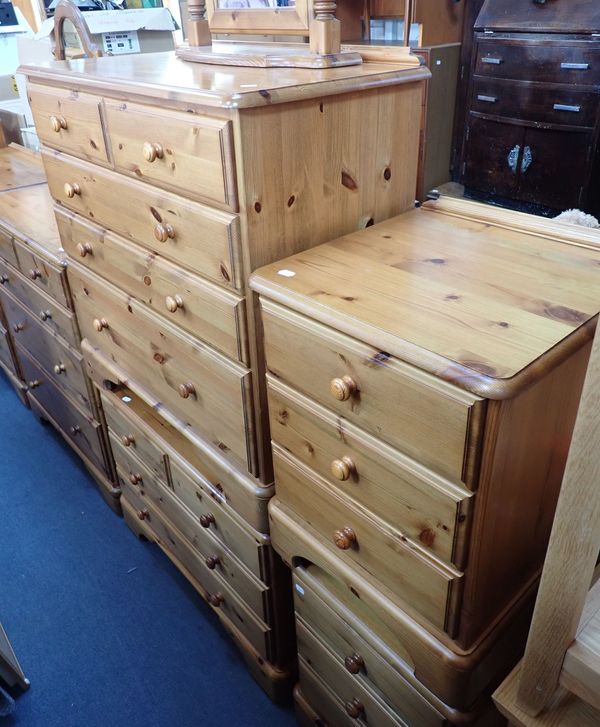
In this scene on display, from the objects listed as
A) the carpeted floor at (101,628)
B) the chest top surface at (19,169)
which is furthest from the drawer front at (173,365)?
the chest top surface at (19,169)

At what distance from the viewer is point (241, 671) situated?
5.25 feet

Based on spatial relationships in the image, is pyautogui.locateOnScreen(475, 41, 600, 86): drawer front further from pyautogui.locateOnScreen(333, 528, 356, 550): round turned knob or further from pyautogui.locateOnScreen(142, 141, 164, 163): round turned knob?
pyautogui.locateOnScreen(333, 528, 356, 550): round turned knob

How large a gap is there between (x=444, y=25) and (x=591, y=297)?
340cm

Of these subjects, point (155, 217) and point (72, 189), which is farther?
point (72, 189)

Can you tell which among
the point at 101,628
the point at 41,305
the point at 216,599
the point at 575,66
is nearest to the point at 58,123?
the point at 41,305

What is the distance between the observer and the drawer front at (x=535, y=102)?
3068 mm

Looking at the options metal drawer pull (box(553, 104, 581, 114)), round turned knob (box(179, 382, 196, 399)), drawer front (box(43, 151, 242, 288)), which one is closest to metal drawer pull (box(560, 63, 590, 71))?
metal drawer pull (box(553, 104, 581, 114))

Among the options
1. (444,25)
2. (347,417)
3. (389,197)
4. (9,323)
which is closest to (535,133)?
(444,25)

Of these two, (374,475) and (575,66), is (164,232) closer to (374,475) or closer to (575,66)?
(374,475)

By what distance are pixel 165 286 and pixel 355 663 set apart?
808mm

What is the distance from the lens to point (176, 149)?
1.05 metres

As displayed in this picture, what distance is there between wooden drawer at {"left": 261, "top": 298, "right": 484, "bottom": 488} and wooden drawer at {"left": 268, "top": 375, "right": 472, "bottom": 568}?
2 centimetres

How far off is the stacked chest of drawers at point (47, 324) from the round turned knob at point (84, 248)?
0.20 metres

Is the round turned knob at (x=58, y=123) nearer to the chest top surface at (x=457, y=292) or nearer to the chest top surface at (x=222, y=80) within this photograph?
the chest top surface at (x=222, y=80)
